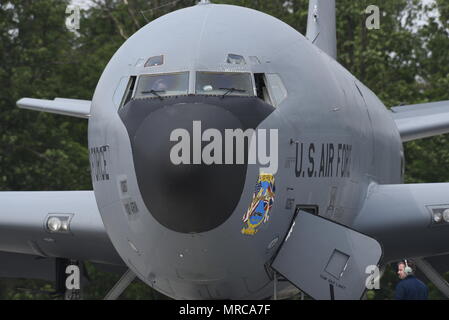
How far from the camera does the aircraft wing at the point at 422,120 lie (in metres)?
19.4

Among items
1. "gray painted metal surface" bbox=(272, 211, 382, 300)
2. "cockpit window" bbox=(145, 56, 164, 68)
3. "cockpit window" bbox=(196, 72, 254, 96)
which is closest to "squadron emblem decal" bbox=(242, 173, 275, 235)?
"gray painted metal surface" bbox=(272, 211, 382, 300)

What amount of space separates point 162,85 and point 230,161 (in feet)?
3.89

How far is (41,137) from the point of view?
34719 mm

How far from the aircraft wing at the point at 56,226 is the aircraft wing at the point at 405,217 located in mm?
3347

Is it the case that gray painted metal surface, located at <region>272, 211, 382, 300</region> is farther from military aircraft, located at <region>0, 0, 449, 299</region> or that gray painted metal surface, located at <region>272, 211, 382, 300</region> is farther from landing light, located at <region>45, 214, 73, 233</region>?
landing light, located at <region>45, 214, 73, 233</region>

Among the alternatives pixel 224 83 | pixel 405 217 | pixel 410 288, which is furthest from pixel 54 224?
pixel 410 288

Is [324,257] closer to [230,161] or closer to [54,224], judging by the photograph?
[230,161]

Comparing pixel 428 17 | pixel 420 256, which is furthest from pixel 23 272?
pixel 428 17

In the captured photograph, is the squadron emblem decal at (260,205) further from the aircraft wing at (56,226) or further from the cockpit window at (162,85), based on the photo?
the aircraft wing at (56,226)

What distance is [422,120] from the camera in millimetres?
19688

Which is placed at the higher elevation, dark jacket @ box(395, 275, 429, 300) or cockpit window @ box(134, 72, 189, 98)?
cockpit window @ box(134, 72, 189, 98)

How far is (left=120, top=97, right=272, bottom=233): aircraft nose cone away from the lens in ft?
33.9

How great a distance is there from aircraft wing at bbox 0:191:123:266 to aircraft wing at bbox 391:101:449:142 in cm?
636

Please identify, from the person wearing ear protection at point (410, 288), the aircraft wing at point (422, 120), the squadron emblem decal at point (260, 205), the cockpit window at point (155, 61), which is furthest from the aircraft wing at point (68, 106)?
the squadron emblem decal at point (260, 205)
